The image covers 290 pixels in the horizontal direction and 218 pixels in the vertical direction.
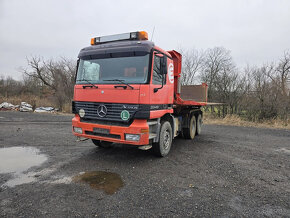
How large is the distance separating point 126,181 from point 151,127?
1386mm

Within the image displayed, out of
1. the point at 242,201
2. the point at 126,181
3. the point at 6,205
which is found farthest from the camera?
the point at 126,181

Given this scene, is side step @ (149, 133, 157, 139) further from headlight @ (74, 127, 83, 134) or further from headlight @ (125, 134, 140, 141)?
headlight @ (74, 127, 83, 134)

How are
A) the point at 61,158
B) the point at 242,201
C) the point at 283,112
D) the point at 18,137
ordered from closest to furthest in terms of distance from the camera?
the point at 242,201 → the point at 61,158 → the point at 18,137 → the point at 283,112

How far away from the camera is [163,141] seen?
476 centimetres

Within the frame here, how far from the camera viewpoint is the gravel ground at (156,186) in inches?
101

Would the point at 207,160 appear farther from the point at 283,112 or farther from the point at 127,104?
the point at 283,112

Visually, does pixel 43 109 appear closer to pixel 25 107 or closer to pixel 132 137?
pixel 25 107

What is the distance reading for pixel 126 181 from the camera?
345 cm

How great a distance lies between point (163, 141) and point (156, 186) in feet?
5.26

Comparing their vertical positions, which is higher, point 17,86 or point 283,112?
point 17,86

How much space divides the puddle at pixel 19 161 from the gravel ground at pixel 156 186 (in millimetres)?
83

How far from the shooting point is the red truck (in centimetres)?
400

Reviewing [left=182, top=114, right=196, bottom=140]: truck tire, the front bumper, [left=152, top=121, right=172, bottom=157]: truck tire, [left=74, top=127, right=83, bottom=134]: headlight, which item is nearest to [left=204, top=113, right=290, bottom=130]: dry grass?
[left=182, top=114, right=196, bottom=140]: truck tire

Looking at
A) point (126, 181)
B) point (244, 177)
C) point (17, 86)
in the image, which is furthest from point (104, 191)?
point (17, 86)
